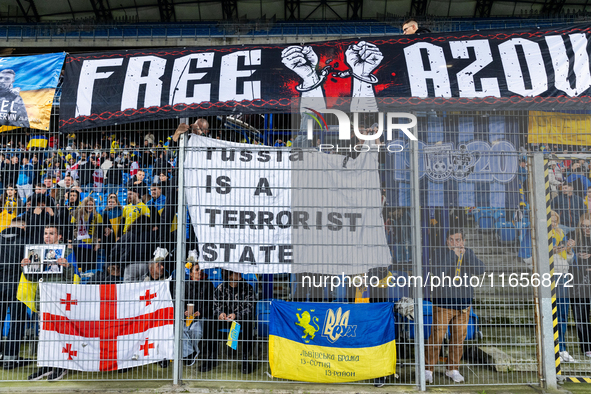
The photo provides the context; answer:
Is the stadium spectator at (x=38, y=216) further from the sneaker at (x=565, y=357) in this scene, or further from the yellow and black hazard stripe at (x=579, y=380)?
the sneaker at (x=565, y=357)

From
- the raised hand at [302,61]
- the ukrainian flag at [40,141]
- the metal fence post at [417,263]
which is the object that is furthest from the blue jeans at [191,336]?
the raised hand at [302,61]

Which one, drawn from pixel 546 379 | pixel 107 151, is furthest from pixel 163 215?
pixel 546 379

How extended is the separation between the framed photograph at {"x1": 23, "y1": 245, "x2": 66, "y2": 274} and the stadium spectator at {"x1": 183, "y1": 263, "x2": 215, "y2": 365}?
1684mm

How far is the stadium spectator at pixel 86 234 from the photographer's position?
5250mm

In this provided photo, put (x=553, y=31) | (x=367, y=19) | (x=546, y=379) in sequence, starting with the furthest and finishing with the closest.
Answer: (x=367, y=19), (x=553, y=31), (x=546, y=379)

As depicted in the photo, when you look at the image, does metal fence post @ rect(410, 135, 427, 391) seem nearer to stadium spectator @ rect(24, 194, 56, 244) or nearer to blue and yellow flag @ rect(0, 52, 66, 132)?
stadium spectator @ rect(24, 194, 56, 244)

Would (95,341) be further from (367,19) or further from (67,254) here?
(367,19)

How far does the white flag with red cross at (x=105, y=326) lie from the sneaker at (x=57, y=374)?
0.19 m

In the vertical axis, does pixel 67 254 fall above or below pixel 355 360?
above

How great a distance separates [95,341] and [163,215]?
1.73 meters

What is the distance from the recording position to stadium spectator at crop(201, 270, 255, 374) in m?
5.18

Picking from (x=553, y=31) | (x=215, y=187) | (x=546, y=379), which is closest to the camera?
(x=546, y=379)

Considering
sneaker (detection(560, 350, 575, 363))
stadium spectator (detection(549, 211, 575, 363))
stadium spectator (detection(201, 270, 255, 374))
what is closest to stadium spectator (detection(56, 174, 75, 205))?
stadium spectator (detection(201, 270, 255, 374))

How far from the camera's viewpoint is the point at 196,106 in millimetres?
5531
